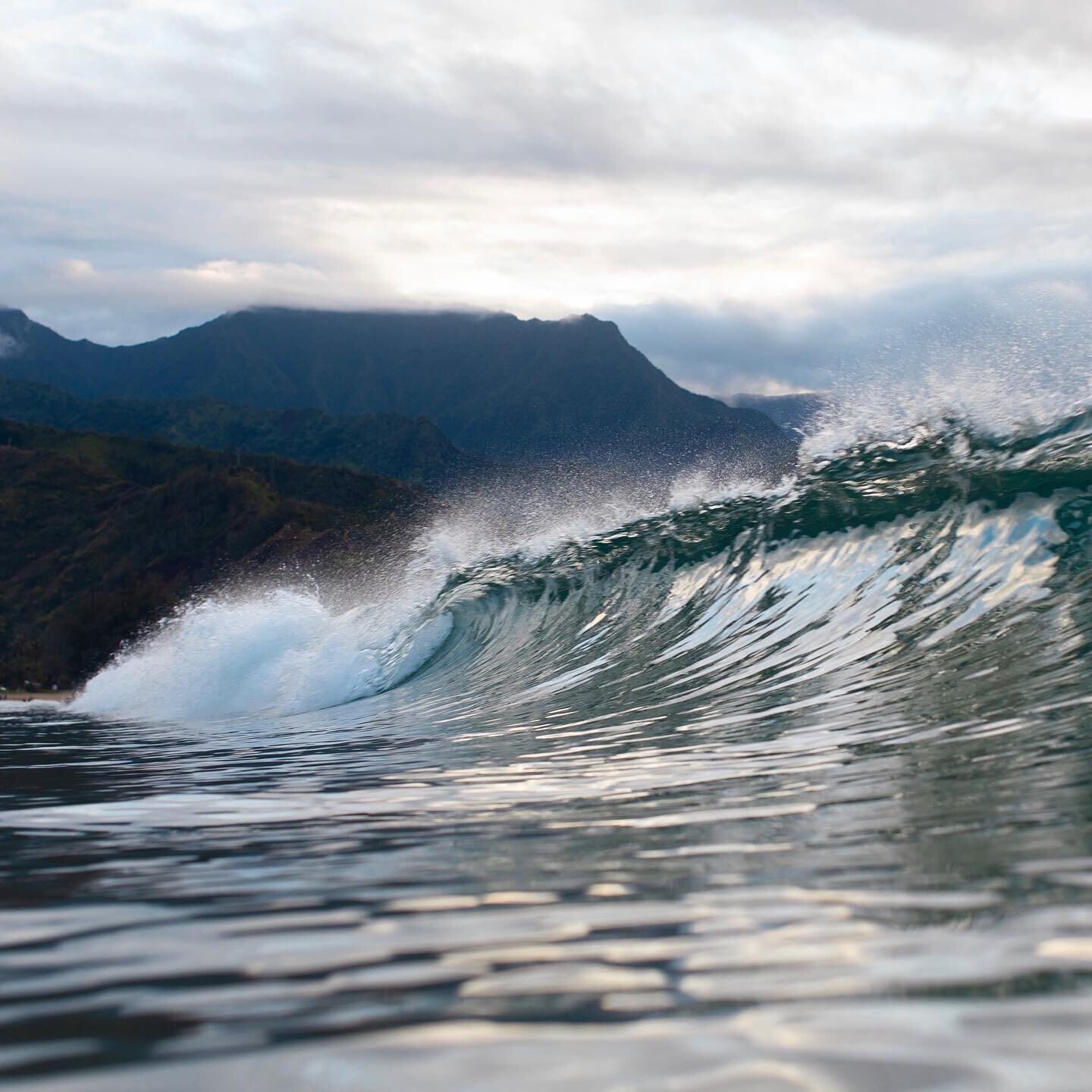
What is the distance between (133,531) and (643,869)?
133154 millimetres

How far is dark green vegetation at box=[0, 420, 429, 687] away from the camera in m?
73.6

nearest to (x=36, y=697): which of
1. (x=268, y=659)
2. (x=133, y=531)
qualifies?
(x=268, y=659)

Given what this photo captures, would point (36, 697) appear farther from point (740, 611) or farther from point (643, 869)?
point (643, 869)

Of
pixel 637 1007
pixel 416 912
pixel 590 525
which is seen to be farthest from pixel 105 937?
pixel 590 525

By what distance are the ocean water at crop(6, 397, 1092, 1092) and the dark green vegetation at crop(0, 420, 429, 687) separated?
6125 centimetres

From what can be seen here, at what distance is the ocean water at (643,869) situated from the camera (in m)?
2.17

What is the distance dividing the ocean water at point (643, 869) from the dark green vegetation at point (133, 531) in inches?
2411

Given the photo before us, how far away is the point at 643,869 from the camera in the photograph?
144 inches

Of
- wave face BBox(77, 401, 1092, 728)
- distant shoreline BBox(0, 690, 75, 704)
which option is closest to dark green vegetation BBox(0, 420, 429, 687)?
distant shoreline BBox(0, 690, 75, 704)

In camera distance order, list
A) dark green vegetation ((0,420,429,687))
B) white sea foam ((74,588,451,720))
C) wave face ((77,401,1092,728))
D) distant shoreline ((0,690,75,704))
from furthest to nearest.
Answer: dark green vegetation ((0,420,429,687))
distant shoreline ((0,690,75,704))
white sea foam ((74,588,451,720))
wave face ((77,401,1092,728))

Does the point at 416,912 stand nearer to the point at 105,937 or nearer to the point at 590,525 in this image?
the point at 105,937

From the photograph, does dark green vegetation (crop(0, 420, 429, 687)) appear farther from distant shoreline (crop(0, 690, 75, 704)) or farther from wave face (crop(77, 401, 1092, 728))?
wave face (crop(77, 401, 1092, 728))

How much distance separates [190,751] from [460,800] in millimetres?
5231

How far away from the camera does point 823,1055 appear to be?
2051 millimetres
